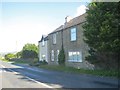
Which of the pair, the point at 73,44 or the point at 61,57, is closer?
the point at 73,44

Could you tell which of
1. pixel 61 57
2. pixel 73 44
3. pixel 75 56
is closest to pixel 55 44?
pixel 61 57

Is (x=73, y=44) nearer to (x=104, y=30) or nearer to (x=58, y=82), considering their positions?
(x=104, y=30)

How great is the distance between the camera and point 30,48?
84.9m

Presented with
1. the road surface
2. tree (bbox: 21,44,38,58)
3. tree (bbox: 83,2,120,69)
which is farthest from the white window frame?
tree (bbox: 21,44,38,58)

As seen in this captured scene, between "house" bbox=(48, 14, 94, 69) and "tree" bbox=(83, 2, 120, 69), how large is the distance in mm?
6174

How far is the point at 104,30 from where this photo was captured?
957 inches

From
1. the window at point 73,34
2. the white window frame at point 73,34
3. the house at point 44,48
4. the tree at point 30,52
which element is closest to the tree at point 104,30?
the white window frame at point 73,34

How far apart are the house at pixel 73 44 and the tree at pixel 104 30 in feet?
20.3

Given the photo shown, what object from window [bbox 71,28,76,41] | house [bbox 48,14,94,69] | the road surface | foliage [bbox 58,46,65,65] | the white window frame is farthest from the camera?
foliage [bbox 58,46,65,65]

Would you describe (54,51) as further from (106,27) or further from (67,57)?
(106,27)

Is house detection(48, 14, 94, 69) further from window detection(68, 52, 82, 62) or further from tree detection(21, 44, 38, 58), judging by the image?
tree detection(21, 44, 38, 58)

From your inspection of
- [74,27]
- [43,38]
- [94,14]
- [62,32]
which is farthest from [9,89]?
[43,38]

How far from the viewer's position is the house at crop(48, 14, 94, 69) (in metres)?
35.6

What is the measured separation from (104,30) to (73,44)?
14836 mm
